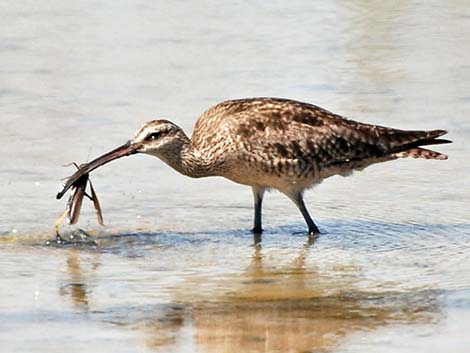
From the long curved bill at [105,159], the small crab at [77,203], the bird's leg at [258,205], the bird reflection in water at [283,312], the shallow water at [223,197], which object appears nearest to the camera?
the bird reflection in water at [283,312]

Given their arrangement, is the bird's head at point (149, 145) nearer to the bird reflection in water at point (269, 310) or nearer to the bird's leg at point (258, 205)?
the bird's leg at point (258, 205)

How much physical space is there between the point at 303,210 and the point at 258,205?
1.00 ft

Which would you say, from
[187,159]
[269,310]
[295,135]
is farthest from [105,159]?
[269,310]

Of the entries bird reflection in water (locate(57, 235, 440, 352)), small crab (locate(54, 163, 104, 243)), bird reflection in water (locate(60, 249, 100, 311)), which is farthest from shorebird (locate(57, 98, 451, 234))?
bird reflection in water (locate(57, 235, 440, 352))

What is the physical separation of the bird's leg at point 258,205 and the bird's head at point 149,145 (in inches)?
22.8

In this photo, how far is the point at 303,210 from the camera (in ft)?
33.9

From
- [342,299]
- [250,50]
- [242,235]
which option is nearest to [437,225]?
[242,235]

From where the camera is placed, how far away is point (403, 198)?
35.6ft

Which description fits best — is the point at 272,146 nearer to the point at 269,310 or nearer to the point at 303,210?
the point at 303,210

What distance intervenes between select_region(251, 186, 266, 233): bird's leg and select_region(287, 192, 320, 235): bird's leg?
194 millimetres

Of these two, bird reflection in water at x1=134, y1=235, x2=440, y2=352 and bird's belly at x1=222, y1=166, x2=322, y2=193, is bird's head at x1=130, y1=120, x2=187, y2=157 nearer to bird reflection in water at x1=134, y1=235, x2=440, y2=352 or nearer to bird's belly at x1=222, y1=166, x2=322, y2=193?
bird's belly at x1=222, y1=166, x2=322, y2=193

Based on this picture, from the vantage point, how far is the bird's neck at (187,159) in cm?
1048

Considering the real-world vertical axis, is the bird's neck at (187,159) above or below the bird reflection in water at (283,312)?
above

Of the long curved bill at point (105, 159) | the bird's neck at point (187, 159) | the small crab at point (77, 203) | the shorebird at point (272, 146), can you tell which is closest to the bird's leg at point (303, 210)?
the shorebird at point (272, 146)
